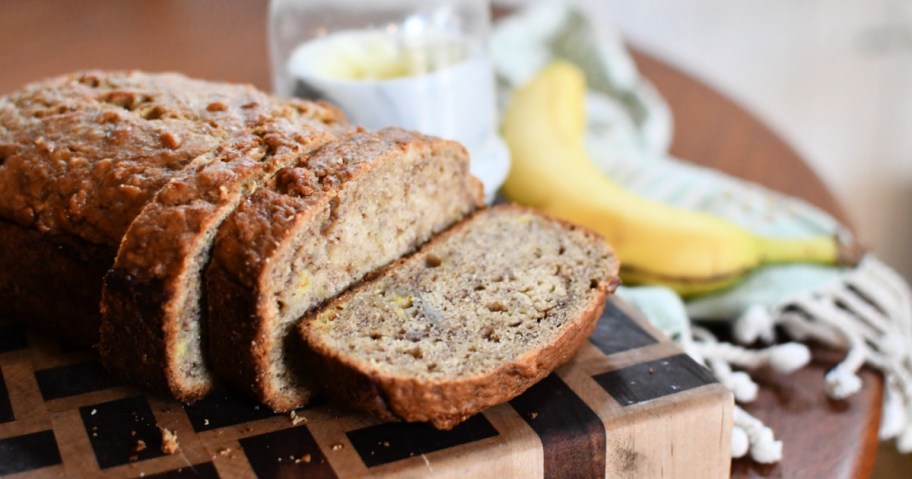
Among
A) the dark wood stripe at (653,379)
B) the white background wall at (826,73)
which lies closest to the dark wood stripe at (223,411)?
the dark wood stripe at (653,379)

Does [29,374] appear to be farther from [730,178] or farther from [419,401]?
[730,178]

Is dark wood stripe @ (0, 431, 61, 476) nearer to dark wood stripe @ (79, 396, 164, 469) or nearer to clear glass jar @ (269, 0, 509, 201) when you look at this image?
dark wood stripe @ (79, 396, 164, 469)

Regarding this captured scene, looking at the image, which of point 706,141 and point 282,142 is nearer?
point 282,142

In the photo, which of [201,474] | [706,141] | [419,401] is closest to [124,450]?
[201,474]

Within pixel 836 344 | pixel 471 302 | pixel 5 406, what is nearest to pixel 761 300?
pixel 836 344

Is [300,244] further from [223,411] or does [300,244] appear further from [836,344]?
[836,344]

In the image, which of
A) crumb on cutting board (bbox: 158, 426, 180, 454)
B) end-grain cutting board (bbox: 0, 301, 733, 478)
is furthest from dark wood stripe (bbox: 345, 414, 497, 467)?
crumb on cutting board (bbox: 158, 426, 180, 454)
